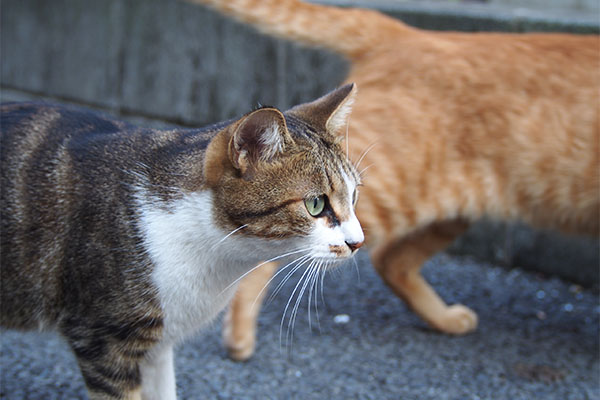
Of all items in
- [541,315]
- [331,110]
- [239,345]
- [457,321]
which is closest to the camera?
[331,110]

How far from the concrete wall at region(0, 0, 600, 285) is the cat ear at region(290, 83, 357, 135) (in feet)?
7.47

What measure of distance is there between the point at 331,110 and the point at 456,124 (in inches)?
43.3

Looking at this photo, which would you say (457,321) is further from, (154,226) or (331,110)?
(154,226)

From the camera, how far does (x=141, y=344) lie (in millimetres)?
2131

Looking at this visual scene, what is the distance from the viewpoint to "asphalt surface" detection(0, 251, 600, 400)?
115 inches

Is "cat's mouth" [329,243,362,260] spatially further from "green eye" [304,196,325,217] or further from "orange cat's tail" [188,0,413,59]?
"orange cat's tail" [188,0,413,59]

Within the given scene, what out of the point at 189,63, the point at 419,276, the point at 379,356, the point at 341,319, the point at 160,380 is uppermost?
the point at 189,63

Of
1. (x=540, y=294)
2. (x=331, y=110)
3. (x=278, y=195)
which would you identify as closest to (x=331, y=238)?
(x=278, y=195)

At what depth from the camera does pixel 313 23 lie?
3.39m

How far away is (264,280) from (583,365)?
151cm

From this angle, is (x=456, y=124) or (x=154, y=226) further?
(x=456, y=124)

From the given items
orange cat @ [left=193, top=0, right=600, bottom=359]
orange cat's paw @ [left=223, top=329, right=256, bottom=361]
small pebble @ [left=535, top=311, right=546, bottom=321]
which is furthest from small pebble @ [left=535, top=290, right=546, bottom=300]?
orange cat's paw @ [left=223, top=329, right=256, bottom=361]

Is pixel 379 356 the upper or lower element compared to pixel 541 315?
upper

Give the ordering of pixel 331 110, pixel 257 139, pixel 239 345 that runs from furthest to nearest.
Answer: pixel 239 345 → pixel 331 110 → pixel 257 139
